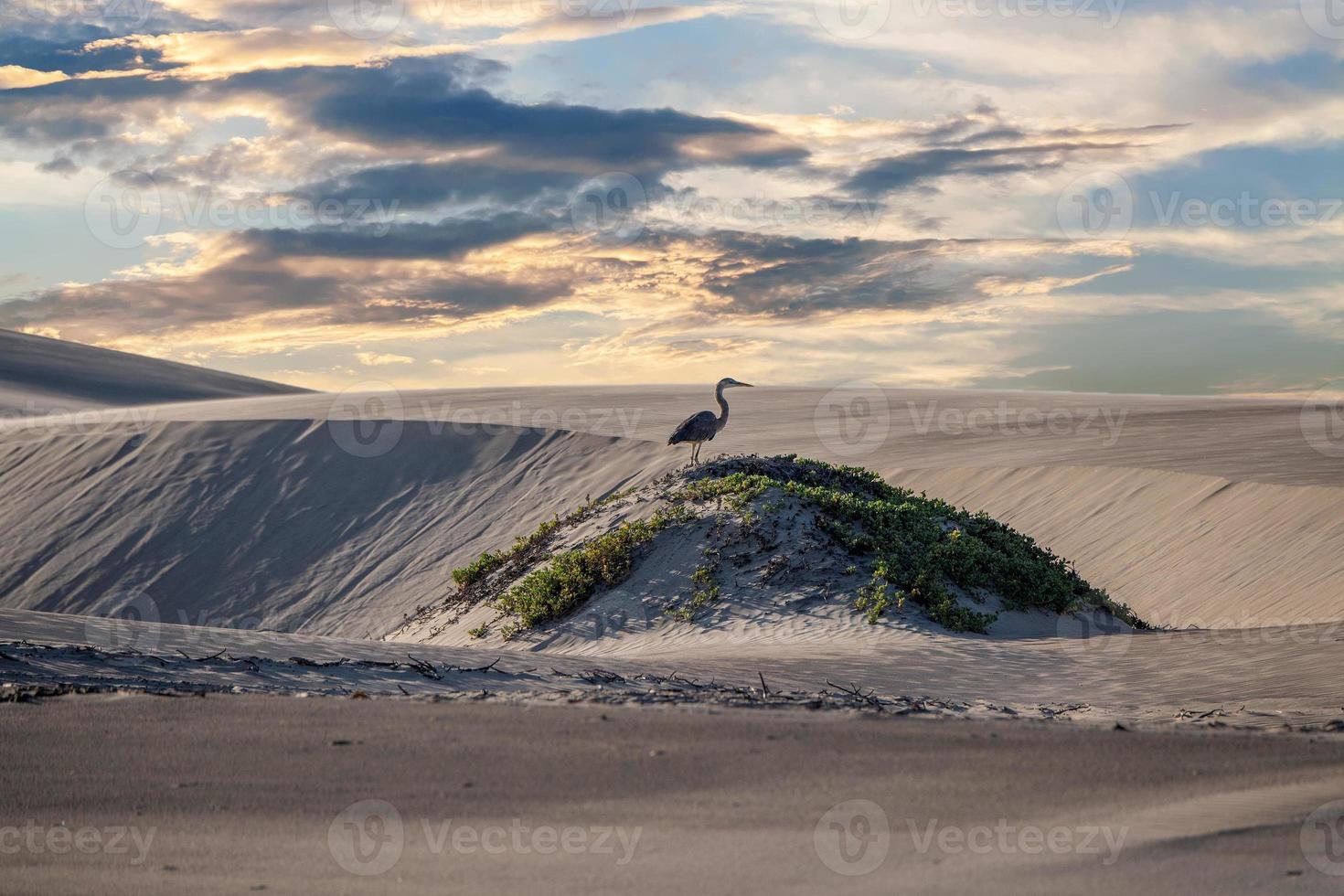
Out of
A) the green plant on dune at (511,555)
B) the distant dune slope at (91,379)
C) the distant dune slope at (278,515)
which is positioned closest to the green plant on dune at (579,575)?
the green plant on dune at (511,555)

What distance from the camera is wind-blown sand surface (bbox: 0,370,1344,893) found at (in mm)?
5418

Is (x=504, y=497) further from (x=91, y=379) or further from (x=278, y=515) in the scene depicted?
(x=91, y=379)

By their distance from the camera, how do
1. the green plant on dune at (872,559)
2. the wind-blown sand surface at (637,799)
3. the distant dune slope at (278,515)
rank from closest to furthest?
the wind-blown sand surface at (637,799) < the green plant on dune at (872,559) < the distant dune slope at (278,515)

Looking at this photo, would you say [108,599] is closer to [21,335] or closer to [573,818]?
[573,818]

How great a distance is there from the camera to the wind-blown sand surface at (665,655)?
5418 mm

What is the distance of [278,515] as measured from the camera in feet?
88.2

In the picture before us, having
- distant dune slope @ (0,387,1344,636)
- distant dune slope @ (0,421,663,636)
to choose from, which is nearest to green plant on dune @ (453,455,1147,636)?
distant dune slope @ (0,387,1344,636)

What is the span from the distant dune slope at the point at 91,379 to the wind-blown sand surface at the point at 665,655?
32.9 metres

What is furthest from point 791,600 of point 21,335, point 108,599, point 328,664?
point 21,335

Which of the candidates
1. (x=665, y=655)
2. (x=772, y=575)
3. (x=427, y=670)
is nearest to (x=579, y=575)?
(x=772, y=575)

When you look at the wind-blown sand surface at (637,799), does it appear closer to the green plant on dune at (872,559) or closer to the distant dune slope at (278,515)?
the green plant on dune at (872,559)

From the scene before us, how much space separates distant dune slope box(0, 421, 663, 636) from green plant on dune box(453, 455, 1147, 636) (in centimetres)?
588

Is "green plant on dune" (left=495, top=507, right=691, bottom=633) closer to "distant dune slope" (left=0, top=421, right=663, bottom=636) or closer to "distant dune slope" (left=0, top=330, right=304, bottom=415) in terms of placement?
"distant dune slope" (left=0, top=421, right=663, bottom=636)

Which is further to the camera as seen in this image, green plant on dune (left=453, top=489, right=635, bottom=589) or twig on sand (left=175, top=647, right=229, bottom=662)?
green plant on dune (left=453, top=489, right=635, bottom=589)
